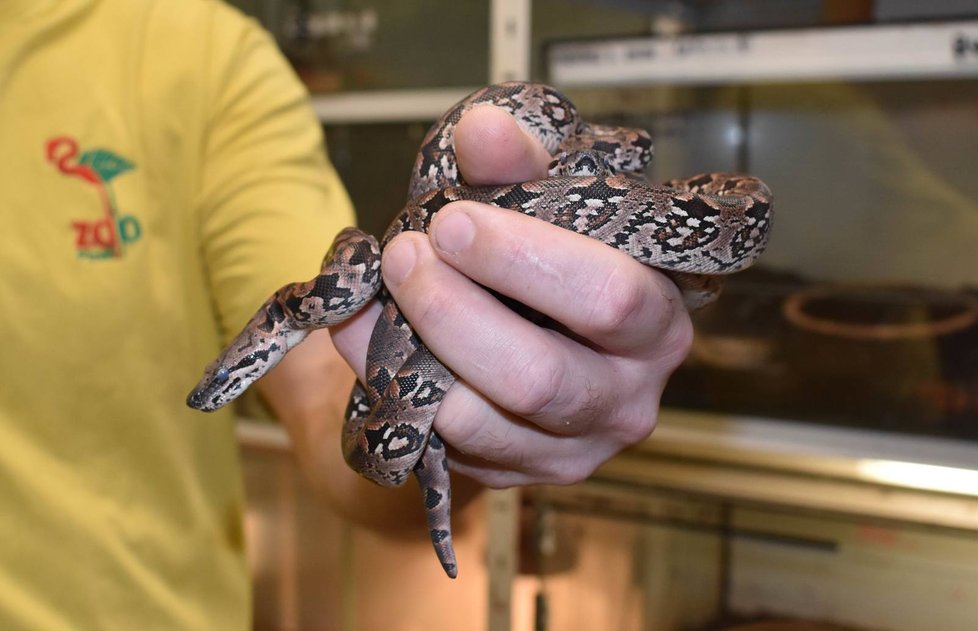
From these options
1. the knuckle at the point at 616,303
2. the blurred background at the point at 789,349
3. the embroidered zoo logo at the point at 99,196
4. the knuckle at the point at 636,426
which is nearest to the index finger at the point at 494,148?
the knuckle at the point at 616,303

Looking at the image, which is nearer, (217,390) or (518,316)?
(518,316)

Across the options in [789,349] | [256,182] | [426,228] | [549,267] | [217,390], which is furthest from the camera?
[789,349]

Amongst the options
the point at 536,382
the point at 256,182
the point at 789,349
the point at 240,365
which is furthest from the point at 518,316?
the point at 789,349

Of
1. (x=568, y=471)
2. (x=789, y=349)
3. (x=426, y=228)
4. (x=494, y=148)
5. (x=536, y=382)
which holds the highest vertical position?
(x=494, y=148)

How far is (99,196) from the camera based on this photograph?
1495 millimetres

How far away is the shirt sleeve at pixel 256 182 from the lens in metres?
1.42

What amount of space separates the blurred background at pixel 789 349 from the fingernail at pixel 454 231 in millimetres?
1319

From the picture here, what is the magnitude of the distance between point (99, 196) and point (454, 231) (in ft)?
2.66

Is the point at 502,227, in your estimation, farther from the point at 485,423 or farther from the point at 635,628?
the point at 635,628

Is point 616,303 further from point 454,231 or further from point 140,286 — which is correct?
point 140,286

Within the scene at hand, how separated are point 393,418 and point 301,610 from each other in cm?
271

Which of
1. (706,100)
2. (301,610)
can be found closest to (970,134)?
(706,100)

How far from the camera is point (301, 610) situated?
3.48 m

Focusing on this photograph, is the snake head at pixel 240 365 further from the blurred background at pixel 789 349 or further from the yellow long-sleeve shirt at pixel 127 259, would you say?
the blurred background at pixel 789 349
